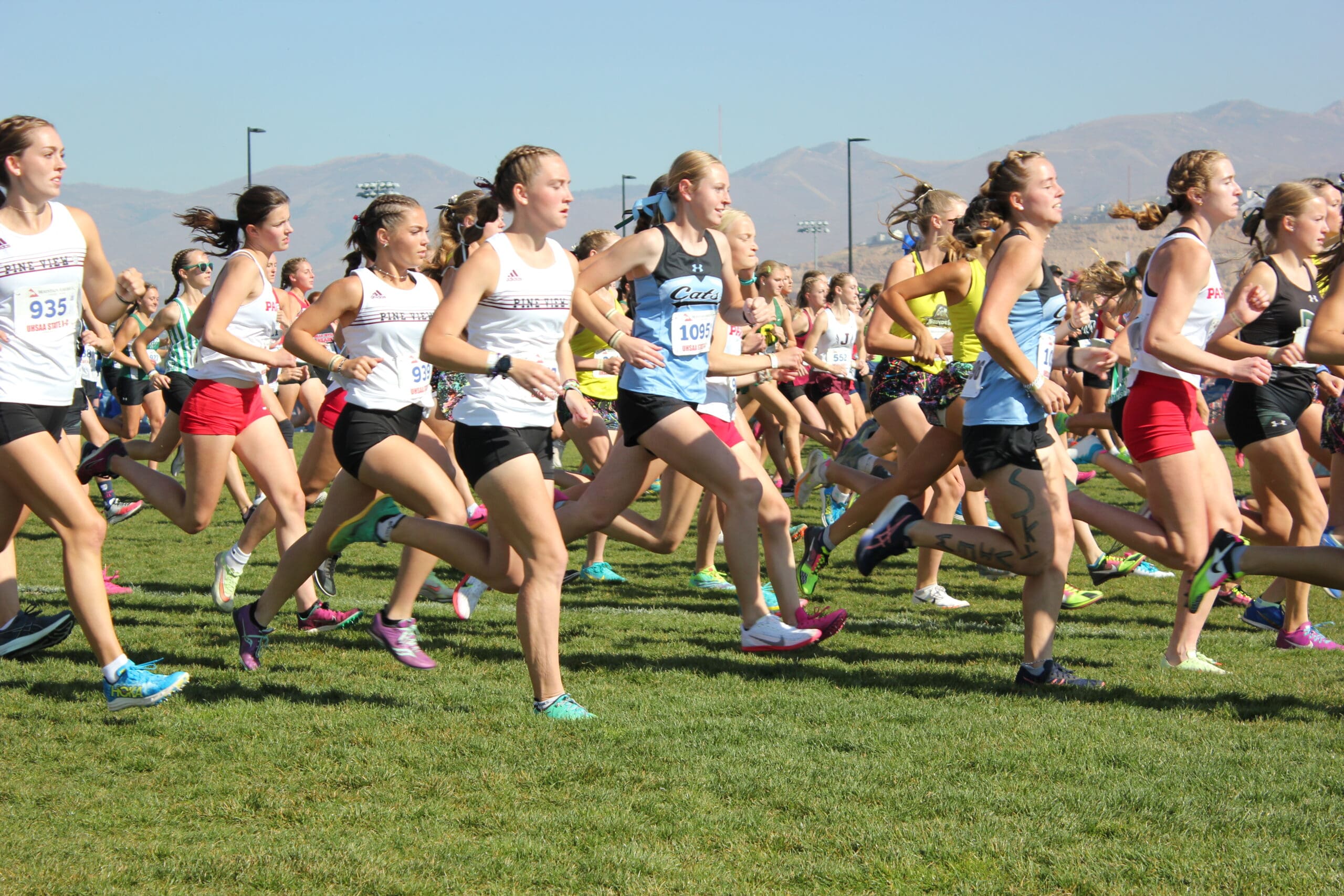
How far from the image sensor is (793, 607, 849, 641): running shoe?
20.1 ft

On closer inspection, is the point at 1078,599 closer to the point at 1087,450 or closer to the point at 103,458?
the point at 1087,450

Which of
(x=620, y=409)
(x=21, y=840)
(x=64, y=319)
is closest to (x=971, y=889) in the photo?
(x=21, y=840)

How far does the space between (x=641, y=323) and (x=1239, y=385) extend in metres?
2.92

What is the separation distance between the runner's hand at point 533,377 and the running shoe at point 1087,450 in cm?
483

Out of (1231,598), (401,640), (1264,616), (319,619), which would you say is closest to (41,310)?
(401,640)

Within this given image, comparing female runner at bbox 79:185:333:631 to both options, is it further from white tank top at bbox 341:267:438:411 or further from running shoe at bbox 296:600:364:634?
white tank top at bbox 341:267:438:411

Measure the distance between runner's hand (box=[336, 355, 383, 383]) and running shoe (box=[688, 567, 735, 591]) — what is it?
11.3 feet

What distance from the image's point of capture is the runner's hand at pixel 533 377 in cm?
455

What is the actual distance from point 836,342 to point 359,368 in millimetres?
8981

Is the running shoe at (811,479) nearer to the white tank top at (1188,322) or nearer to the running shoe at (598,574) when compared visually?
the running shoe at (598,574)

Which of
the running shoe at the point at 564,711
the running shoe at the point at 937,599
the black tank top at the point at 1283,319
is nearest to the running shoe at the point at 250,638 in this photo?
the running shoe at the point at 564,711

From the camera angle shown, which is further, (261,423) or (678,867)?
(261,423)

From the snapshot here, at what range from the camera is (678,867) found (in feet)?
11.4

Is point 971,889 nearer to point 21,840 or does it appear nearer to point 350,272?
point 21,840
